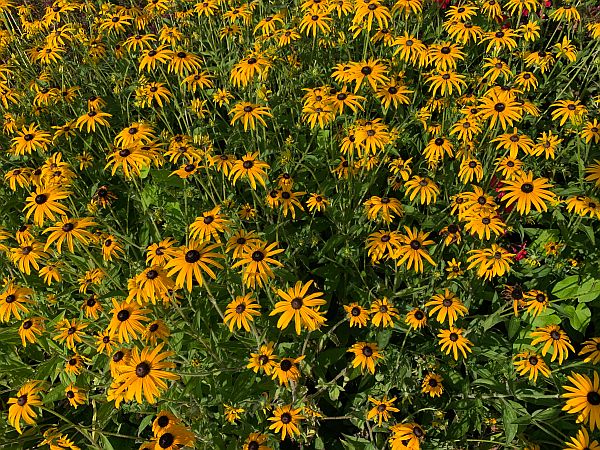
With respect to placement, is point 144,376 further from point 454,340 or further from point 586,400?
point 586,400

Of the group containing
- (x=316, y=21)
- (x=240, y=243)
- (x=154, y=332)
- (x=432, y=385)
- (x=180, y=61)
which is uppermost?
(x=316, y=21)

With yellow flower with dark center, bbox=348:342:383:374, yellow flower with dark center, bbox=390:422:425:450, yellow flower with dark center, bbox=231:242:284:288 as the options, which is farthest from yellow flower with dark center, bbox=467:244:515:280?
yellow flower with dark center, bbox=231:242:284:288

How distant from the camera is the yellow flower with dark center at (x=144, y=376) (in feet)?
8.52

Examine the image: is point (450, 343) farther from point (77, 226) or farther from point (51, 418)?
point (51, 418)

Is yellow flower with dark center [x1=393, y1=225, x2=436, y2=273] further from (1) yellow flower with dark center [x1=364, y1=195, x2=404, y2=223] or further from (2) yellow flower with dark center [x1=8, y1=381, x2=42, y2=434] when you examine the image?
(2) yellow flower with dark center [x1=8, y1=381, x2=42, y2=434]

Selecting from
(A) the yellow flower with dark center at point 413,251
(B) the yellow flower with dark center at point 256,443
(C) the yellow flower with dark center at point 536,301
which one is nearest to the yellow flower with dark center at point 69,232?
(B) the yellow flower with dark center at point 256,443

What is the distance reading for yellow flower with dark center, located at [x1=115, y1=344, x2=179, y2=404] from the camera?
260cm

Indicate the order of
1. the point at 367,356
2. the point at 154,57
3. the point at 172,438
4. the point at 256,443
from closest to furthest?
the point at 172,438, the point at 256,443, the point at 367,356, the point at 154,57

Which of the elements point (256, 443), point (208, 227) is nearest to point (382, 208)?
point (208, 227)

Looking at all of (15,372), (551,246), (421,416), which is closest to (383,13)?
(551,246)

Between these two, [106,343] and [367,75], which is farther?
[367,75]

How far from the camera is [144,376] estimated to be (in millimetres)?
2645

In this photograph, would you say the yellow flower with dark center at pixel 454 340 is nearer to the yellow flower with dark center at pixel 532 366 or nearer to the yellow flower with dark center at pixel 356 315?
the yellow flower with dark center at pixel 532 366

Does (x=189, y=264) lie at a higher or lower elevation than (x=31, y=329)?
higher
